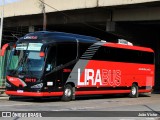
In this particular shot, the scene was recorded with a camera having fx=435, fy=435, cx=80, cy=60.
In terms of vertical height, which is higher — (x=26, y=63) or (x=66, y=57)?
(x=66, y=57)

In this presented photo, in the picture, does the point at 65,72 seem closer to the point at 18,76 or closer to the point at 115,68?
the point at 18,76

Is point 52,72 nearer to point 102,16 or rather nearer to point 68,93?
point 68,93

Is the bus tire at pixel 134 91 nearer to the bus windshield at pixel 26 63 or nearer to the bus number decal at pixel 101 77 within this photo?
the bus number decal at pixel 101 77

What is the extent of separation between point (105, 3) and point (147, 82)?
7074 mm

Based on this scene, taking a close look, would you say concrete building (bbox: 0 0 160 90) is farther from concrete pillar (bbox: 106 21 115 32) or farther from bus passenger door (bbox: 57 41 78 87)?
bus passenger door (bbox: 57 41 78 87)

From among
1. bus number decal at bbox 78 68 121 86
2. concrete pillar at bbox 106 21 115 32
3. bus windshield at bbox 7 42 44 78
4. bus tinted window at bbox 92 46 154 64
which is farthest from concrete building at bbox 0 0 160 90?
bus windshield at bbox 7 42 44 78

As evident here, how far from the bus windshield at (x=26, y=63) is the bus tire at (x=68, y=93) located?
7.24 ft

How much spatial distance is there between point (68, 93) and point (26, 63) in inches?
117

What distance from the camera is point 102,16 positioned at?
3788 cm

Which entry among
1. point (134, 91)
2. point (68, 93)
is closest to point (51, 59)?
point (68, 93)

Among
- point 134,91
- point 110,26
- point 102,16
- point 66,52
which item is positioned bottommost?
point 134,91

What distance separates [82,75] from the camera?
2403 cm

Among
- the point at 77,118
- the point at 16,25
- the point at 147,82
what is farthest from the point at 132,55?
the point at 16,25

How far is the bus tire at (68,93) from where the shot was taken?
22.6 meters
